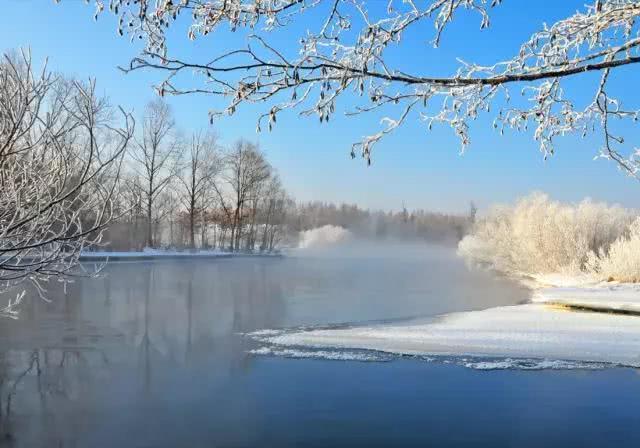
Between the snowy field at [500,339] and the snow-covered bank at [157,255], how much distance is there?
21419 mm

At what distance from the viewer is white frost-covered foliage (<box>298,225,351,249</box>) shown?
66.7 metres

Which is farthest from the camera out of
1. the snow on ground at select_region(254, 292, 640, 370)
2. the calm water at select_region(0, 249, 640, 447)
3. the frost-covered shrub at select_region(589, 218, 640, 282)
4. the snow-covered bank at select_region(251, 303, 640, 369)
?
the frost-covered shrub at select_region(589, 218, 640, 282)

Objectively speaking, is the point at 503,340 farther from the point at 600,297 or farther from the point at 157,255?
the point at 157,255

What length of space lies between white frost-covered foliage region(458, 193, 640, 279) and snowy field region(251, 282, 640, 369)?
401 inches

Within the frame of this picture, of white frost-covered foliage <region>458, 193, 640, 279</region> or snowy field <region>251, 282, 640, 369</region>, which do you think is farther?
white frost-covered foliage <region>458, 193, 640, 279</region>

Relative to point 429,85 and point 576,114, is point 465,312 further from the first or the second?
point 429,85

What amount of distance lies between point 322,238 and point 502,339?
57272mm

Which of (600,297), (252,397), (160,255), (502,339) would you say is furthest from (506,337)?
(160,255)

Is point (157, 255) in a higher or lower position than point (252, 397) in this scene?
higher

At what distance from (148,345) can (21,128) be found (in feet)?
22.7

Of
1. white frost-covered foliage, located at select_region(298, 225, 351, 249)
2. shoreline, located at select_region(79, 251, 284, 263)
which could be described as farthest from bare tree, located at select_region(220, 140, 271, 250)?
white frost-covered foliage, located at select_region(298, 225, 351, 249)

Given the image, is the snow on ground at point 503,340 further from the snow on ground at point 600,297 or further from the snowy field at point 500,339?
the snow on ground at point 600,297

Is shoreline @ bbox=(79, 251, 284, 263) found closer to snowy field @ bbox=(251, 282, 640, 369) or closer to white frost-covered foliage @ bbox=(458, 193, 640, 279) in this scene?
white frost-covered foliage @ bbox=(458, 193, 640, 279)

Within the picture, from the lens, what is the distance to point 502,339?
398 inches
